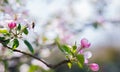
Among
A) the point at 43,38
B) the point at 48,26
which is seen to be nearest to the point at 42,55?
the point at 48,26

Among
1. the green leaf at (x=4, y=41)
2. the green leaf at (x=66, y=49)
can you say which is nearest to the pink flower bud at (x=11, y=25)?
→ the green leaf at (x=4, y=41)

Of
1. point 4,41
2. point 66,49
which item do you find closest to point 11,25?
point 4,41

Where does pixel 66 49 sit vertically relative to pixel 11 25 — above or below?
below

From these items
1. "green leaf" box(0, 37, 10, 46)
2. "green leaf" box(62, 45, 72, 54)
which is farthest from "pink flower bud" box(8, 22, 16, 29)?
"green leaf" box(62, 45, 72, 54)

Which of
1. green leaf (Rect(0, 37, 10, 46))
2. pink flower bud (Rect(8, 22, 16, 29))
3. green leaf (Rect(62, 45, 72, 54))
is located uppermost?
pink flower bud (Rect(8, 22, 16, 29))

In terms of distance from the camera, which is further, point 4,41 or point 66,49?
point 66,49

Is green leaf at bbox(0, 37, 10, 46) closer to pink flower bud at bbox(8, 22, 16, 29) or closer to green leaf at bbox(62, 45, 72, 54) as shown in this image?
pink flower bud at bbox(8, 22, 16, 29)

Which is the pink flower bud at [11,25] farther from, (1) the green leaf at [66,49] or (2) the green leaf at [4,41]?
(1) the green leaf at [66,49]

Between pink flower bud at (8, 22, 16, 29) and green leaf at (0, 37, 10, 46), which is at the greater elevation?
pink flower bud at (8, 22, 16, 29)

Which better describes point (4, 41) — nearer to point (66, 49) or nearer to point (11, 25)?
point (11, 25)

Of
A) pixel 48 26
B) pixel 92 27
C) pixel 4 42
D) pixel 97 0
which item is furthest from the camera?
pixel 97 0

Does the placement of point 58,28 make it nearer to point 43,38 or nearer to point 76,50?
point 43,38
